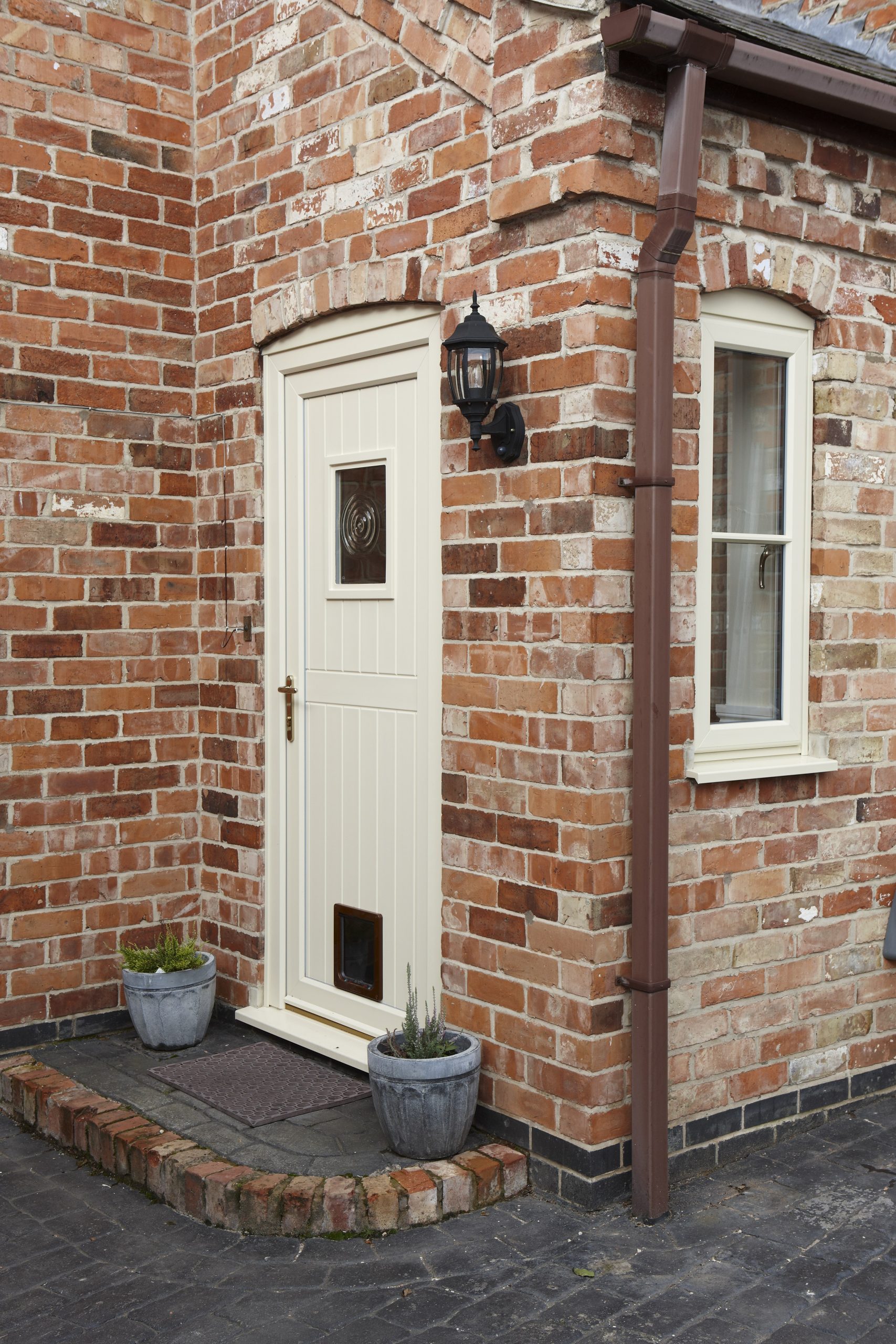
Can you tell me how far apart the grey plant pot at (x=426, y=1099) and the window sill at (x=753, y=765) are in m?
1.11

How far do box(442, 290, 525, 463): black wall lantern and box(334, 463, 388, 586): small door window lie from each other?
2.54 ft

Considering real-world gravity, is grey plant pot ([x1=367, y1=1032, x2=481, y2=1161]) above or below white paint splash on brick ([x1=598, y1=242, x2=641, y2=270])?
below

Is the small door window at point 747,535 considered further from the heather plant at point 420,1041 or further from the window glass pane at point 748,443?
the heather plant at point 420,1041

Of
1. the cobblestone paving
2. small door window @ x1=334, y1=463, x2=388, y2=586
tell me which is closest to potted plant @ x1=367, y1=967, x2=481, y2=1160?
the cobblestone paving

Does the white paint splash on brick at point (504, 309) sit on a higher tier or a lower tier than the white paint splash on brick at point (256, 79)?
lower

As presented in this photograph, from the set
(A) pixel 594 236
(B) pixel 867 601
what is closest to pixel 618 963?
(B) pixel 867 601

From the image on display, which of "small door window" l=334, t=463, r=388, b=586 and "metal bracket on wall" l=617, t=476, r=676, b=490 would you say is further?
"small door window" l=334, t=463, r=388, b=586

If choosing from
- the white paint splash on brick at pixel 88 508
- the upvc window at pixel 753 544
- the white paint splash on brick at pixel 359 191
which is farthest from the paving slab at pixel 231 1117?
the white paint splash on brick at pixel 359 191

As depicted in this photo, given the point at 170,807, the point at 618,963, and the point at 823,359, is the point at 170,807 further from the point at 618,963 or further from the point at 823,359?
the point at 823,359

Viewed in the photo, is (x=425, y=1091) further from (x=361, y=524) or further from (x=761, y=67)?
(x=761, y=67)

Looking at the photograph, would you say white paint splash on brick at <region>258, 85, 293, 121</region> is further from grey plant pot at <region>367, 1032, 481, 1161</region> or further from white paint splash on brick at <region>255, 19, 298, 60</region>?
grey plant pot at <region>367, 1032, 481, 1161</region>

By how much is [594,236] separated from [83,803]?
121 inches

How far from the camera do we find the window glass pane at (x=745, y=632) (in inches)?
→ 167

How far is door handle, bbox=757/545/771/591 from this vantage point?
443cm
